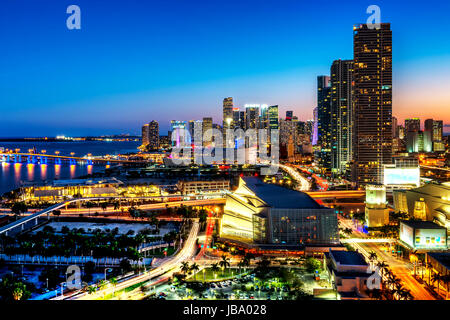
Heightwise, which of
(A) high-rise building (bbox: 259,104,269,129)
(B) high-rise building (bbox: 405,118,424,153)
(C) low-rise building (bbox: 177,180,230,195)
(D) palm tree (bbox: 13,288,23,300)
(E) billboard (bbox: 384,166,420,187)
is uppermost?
(A) high-rise building (bbox: 259,104,269,129)

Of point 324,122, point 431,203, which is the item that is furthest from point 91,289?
point 324,122

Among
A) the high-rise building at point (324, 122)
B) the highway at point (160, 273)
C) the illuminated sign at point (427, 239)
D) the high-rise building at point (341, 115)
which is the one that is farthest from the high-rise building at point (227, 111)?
the illuminated sign at point (427, 239)

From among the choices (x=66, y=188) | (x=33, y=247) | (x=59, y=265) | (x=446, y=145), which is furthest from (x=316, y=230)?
(x=446, y=145)

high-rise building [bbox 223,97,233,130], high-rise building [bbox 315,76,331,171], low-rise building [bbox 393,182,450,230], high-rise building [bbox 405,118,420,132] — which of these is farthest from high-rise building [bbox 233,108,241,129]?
low-rise building [bbox 393,182,450,230]

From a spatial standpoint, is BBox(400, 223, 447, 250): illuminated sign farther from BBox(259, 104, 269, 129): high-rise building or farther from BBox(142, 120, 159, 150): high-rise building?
BBox(142, 120, 159, 150): high-rise building

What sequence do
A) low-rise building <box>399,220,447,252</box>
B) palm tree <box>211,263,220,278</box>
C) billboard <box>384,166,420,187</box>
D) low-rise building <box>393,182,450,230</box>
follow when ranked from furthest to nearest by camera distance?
billboard <box>384,166,420,187</box> < low-rise building <box>393,182,450,230</box> < low-rise building <box>399,220,447,252</box> < palm tree <box>211,263,220,278</box>

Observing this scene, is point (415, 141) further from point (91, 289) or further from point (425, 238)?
point (91, 289)
